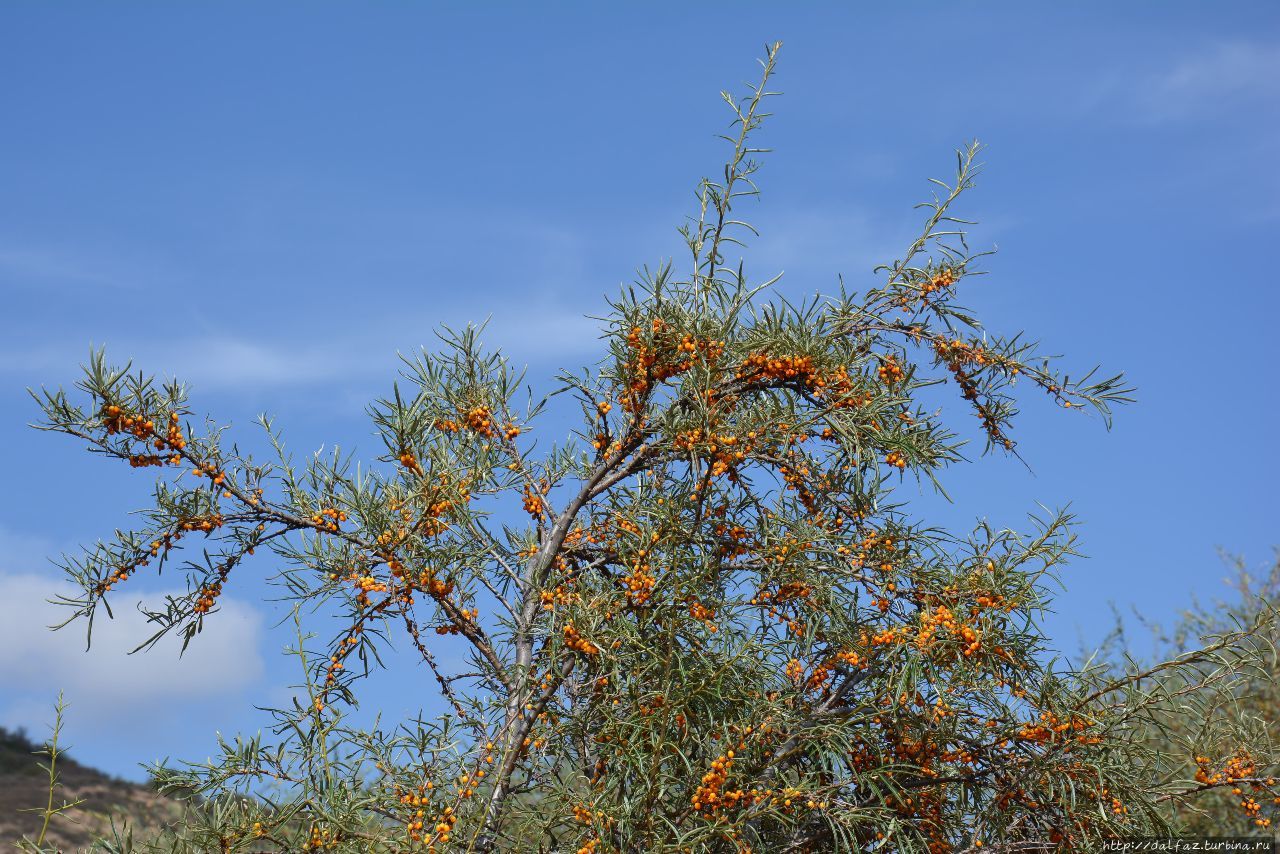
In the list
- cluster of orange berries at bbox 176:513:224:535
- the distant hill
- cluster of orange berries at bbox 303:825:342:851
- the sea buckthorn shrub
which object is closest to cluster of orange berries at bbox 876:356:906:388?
the sea buckthorn shrub

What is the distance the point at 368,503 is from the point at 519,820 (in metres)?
1.11

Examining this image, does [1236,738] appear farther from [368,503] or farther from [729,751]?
[368,503]

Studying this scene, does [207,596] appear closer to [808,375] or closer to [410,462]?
[410,462]

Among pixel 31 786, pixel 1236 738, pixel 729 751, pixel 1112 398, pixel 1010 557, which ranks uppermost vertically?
pixel 31 786

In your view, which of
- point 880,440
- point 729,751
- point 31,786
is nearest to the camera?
point 729,751

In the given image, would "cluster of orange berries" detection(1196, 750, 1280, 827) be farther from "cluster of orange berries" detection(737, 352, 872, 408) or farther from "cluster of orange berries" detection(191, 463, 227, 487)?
"cluster of orange berries" detection(191, 463, 227, 487)

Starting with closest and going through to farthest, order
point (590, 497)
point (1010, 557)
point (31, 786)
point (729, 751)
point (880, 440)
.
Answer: point (729, 751) < point (880, 440) < point (1010, 557) < point (590, 497) < point (31, 786)

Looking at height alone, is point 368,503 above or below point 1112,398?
below

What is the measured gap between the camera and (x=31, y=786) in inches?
570

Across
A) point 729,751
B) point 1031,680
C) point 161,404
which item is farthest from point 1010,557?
point 161,404

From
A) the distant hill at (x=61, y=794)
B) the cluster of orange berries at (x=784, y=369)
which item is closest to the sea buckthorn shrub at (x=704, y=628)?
the cluster of orange berries at (x=784, y=369)

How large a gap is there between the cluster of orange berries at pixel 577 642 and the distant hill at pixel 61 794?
10962 millimetres

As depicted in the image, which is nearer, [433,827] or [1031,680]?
[433,827]

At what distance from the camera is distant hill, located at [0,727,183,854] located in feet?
40.7
